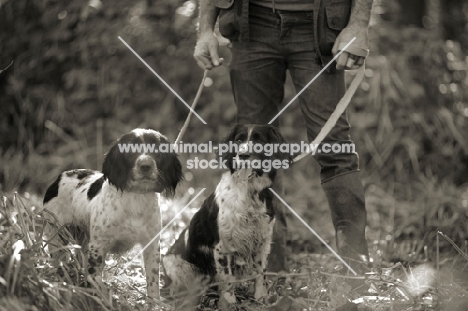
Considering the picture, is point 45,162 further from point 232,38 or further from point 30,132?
point 232,38


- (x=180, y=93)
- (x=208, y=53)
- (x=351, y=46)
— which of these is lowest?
(x=180, y=93)

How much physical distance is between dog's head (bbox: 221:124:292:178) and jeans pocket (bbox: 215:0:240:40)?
0.63 meters

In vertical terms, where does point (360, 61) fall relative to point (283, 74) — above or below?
above

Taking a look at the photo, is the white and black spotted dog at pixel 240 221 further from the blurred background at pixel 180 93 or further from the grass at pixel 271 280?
the blurred background at pixel 180 93

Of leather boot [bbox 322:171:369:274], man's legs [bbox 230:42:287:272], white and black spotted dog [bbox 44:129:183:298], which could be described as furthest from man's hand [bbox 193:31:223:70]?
leather boot [bbox 322:171:369:274]

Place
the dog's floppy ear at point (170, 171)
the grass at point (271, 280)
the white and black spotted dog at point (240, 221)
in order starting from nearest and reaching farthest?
the grass at point (271, 280) < the dog's floppy ear at point (170, 171) < the white and black spotted dog at point (240, 221)

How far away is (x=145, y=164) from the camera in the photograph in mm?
4051

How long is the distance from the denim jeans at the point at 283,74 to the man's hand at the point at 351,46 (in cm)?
17

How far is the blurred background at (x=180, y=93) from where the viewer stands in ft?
25.0

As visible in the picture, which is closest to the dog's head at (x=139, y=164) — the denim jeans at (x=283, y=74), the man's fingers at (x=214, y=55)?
the man's fingers at (x=214, y=55)

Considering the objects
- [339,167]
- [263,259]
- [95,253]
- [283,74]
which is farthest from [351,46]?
[95,253]

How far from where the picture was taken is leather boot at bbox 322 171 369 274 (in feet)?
14.6

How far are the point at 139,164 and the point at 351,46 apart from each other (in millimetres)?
1301

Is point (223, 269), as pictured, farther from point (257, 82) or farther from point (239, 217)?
point (257, 82)
